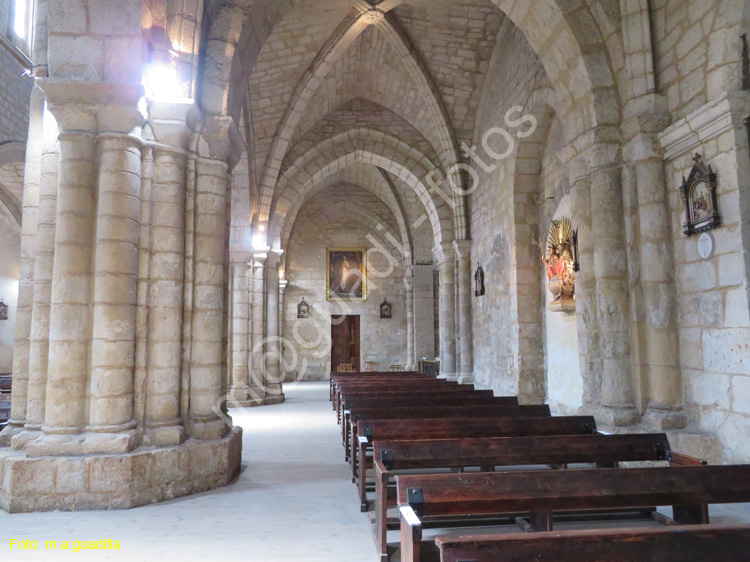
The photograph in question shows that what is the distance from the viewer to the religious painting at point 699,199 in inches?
173

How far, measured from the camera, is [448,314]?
12.1 metres

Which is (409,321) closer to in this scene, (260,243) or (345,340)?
(345,340)

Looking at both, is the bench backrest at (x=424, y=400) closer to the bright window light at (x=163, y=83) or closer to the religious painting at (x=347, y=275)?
the bright window light at (x=163, y=83)

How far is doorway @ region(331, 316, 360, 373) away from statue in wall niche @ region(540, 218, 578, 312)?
12.4 metres

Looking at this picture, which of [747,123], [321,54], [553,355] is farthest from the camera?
[321,54]

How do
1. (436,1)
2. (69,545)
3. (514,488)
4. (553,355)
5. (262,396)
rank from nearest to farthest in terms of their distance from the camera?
(514,488) < (69,545) < (553,355) < (436,1) < (262,396)

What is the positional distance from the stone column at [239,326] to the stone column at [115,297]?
6406 mm

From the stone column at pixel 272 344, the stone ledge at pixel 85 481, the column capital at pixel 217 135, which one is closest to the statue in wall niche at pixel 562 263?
the column capital at pixel 217 135

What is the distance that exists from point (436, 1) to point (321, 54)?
2.30m

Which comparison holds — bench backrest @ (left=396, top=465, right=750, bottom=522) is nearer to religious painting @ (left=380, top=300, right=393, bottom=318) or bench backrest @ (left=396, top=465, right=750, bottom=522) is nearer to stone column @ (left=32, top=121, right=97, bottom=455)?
stone column @ (left=32, top=121, right=97, bottom=455)

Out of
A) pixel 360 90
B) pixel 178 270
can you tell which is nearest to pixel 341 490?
pixel 178 270

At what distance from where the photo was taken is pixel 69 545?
339 cm

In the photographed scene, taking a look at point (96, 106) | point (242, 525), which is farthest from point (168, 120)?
point (242, 525)

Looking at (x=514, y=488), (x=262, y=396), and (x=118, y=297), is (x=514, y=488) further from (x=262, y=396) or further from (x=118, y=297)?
(x=262, y=396)
